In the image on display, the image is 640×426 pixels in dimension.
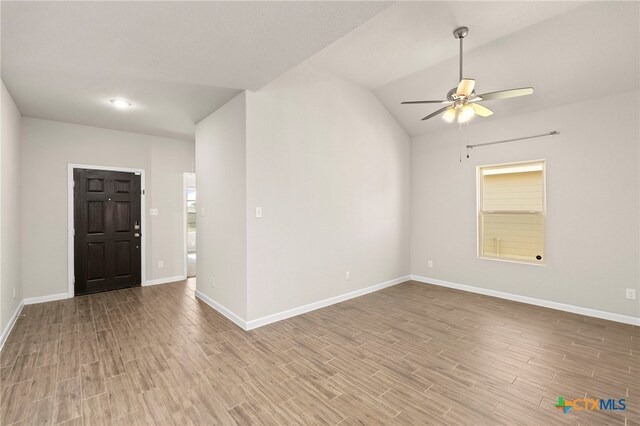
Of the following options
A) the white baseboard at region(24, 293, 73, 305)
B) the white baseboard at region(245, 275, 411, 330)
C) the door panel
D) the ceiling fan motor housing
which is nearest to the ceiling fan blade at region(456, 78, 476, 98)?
the ceiling fan motor housing

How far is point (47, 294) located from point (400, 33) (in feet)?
20.1

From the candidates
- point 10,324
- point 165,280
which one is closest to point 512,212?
point 165,280

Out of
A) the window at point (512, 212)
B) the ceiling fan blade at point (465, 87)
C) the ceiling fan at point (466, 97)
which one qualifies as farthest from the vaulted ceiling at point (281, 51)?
the window at point (512, 212)

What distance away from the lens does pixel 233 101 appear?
11.9 feet

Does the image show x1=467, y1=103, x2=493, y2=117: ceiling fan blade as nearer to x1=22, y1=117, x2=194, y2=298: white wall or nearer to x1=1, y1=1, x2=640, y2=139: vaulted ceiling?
x1=1, y1=1, x2=640, y2=139: vaulted ceiling

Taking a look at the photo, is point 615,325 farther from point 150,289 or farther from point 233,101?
point 150,289

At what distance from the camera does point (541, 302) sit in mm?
4223

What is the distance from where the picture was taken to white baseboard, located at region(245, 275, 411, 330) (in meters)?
3.48

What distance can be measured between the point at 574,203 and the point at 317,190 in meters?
3.50

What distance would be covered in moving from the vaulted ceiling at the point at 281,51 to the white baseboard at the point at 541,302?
2785 mm

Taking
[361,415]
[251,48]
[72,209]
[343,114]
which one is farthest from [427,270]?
[72,209]

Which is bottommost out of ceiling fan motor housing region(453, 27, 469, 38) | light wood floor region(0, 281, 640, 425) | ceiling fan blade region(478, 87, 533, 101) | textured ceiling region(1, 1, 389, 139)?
light wood floor region(0, 281, 640, 425)

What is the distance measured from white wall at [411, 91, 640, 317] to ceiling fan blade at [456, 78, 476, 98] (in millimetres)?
2126

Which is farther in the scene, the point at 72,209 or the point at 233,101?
the point at 72,209
